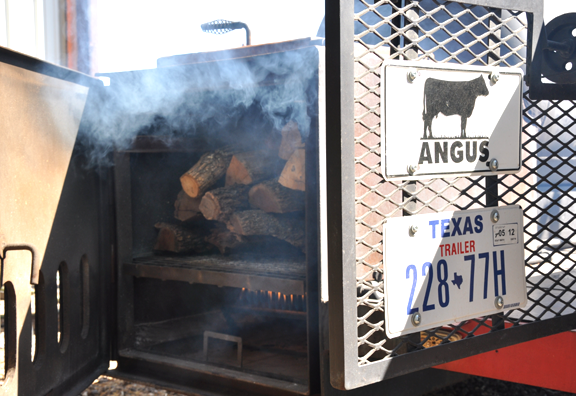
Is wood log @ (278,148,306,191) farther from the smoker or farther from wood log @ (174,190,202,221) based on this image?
wood log @ (174,190,202,221)

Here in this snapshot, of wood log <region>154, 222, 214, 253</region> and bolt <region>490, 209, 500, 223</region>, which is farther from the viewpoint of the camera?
wood log <region>154, 222, 214, 253</region>

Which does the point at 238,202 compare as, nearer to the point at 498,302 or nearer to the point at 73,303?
the point at 73,303

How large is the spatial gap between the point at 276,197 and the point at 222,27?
44.1 inches

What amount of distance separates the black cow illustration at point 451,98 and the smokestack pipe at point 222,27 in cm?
194

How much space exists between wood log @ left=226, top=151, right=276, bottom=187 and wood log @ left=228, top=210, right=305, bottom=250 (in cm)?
20

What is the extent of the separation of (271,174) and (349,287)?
174cm

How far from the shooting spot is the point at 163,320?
9.93ft

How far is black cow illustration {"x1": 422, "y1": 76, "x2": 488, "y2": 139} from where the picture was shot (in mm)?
1261

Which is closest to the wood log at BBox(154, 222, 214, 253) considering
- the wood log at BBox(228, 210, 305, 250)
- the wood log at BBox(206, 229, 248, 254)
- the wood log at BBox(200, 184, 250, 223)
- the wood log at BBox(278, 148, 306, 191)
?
the wood log at BBox(206, 229, 248, 254)

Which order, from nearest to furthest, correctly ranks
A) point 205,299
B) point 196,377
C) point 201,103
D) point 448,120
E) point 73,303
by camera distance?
1. point 448,120
2. point 73,303
3. point 196,377
4. point 201,103
5. point 205,299

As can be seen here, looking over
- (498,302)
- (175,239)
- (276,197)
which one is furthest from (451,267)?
(175,239)

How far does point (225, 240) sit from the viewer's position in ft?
9.83

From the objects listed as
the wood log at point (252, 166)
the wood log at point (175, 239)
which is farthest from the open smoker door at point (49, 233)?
the wood log at point (252, 166)

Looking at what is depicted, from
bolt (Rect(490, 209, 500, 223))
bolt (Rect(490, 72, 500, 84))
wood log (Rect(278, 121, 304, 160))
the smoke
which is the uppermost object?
the smoke
